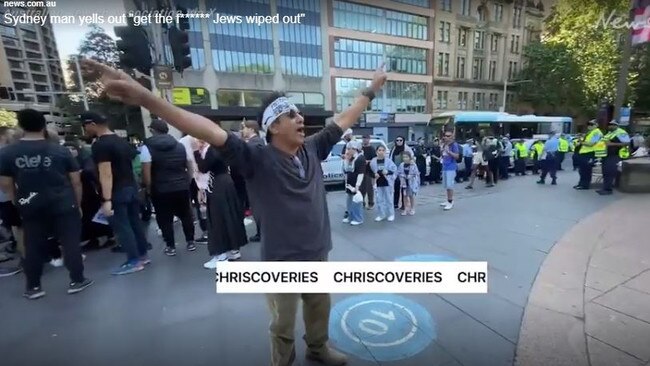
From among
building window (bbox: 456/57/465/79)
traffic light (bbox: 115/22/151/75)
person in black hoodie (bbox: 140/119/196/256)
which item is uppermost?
building window (bbox: 456/57/465/79)

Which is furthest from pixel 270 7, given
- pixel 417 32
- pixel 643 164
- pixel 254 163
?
pixel 254 163

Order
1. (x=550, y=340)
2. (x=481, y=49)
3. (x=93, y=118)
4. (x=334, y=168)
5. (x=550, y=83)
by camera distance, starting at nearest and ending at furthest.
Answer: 1. (x=550, y=340)
2. (x=93, y=118)
3. (x=334, y=168)
4. (x=481, y=49)
5. (x=550, y=83)

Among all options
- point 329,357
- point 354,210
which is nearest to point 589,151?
point 354,210

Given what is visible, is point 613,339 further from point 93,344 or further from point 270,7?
point 270,7

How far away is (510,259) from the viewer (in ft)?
11.3

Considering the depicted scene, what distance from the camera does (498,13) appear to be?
20.9 ft

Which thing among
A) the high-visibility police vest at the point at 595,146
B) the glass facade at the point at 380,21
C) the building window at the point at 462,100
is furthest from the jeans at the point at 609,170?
the building window at the point at 462,100

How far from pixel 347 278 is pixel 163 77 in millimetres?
4596

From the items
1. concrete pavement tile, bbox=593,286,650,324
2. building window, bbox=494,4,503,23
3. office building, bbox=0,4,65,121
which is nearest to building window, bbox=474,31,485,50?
building window, bbox=494,4,503,23

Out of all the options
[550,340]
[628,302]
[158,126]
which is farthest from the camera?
[158,126]

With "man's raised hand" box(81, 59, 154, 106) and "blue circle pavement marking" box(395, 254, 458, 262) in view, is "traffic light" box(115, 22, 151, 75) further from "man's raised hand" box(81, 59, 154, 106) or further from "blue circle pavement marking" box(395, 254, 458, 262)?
"blue circle pavement marking" box(395, 254, 458, 262)

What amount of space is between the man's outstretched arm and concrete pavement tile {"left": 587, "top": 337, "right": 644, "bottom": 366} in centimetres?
267

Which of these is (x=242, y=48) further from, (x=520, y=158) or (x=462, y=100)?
(x=462, y=100)

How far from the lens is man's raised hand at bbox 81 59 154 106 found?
1.20 meters
